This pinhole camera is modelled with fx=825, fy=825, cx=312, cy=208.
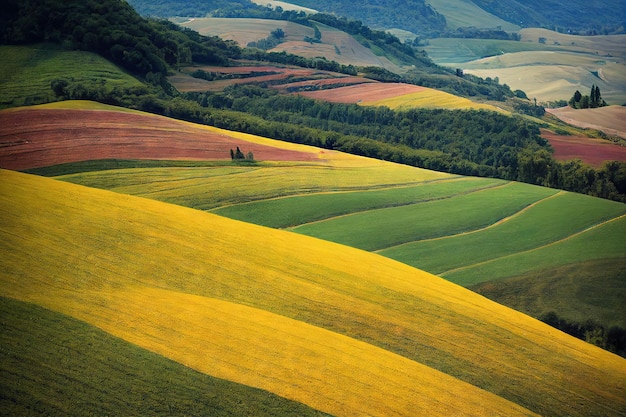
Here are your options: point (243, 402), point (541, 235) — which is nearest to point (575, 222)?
point (541, 235)

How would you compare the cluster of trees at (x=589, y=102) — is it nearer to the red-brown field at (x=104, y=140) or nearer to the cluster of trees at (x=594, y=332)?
the red-brown field at (x=104, y=140)

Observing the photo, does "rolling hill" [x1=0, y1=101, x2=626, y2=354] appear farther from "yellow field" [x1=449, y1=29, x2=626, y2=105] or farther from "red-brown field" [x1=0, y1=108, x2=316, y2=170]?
"yellow field" [x1=449, y1=29, x2=626, y2=105]

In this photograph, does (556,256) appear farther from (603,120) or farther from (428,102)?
(603,120)

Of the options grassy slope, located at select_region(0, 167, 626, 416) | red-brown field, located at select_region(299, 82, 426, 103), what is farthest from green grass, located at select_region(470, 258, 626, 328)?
red-brown field, located at select_region(299, 82, 426, 103)

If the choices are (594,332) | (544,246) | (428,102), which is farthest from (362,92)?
(594,332)

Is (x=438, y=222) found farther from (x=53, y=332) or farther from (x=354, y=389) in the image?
(x=53, y=332)

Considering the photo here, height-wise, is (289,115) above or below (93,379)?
above
